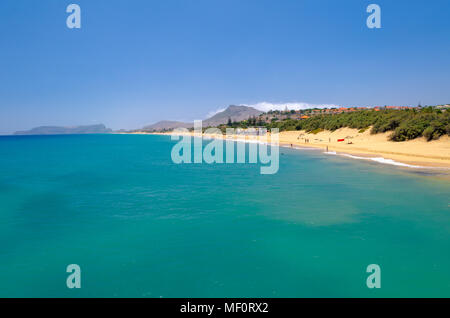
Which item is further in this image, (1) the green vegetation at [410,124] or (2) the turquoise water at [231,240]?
(1) the green vegetation at [410,124]

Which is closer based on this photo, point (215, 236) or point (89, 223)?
point (215, 236)

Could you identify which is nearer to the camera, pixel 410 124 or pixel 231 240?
pixel 231 240

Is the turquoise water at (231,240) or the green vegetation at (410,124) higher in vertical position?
the green vegetation at (410,124)

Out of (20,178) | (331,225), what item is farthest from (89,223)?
(20,178)

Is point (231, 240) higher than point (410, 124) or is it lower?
lower

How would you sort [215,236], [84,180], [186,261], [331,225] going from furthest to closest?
[84,180] → [331,225] → [215,236] → [186,261]

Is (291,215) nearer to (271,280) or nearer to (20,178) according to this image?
(271,280)
